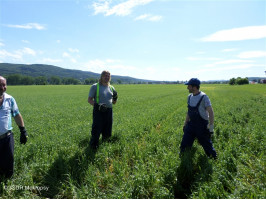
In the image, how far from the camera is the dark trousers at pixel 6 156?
11.9ft

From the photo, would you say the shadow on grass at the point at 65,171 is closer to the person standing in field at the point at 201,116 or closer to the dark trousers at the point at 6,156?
the dark trousers at the point at 6,156

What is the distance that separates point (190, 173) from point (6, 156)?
4.40 metres

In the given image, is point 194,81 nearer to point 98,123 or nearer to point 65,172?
point 98,123

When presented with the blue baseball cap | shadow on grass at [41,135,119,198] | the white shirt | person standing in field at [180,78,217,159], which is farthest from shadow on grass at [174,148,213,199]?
the white shirt

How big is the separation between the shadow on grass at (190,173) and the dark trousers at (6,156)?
3.90 metres

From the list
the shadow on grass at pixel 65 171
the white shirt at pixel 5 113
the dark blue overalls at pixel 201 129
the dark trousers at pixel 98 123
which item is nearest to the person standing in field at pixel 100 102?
the dark trousers at pixel 98 123

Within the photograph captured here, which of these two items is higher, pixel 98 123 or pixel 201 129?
pixel 201 129

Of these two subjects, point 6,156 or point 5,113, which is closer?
point 5,113

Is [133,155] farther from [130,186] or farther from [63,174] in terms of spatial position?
[63,174]

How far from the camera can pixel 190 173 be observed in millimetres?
4031

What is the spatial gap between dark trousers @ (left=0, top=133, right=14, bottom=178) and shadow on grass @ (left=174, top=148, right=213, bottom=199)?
12.8 feet

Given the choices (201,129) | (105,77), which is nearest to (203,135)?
→ (201,129)

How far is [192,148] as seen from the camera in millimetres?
5230

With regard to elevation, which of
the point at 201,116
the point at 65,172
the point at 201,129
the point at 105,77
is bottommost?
the point at 65,172
